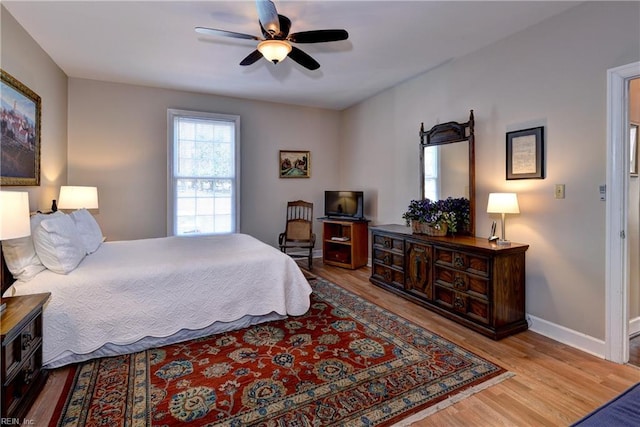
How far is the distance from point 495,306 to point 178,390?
2411mm

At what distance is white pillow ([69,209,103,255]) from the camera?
2.85 m

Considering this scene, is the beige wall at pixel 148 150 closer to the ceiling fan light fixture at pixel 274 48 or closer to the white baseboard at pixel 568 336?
the ceiling fan light fixture at pixel 274 48

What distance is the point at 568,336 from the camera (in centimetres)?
255

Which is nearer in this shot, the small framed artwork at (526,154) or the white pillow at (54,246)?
the white pillow at (54,246)

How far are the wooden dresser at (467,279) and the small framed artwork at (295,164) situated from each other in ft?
7.78

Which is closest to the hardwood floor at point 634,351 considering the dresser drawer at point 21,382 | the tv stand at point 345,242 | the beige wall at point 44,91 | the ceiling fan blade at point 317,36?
the tv stand at point 345,242

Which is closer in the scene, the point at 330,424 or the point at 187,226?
the point at 330,424

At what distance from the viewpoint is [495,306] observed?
2615 millimetres

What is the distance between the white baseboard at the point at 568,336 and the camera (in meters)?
2.38

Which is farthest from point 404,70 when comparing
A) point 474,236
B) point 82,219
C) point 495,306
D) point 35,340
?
point 35,340

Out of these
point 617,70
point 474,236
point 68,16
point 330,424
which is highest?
point 68,16

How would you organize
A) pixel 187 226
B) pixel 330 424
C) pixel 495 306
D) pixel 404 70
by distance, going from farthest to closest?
pixel 187 226 < pixel 404 70 < pixel 495 306 < pixel 330 424

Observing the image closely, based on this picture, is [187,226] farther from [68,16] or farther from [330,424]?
[330,424]

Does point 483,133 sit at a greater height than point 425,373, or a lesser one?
greater
